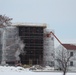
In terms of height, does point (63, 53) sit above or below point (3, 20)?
below

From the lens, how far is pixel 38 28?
5431 cm

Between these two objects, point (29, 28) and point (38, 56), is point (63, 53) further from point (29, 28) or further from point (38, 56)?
point (29, 28)

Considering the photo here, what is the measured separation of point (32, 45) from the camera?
5309cm

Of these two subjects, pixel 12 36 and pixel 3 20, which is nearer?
pixel 3 20

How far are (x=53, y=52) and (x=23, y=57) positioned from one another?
5623 mm

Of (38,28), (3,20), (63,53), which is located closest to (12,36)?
(38,28)

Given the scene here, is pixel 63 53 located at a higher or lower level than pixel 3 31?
lower

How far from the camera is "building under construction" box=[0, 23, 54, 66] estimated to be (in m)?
53.0

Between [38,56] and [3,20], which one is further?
[38,56]

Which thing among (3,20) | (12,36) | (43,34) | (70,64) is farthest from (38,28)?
(3,20)

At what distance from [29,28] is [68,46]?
8069mm

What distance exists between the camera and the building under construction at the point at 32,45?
5297 centimetres

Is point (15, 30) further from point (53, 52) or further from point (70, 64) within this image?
point (70, 64)

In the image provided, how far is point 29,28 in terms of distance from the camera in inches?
2131
